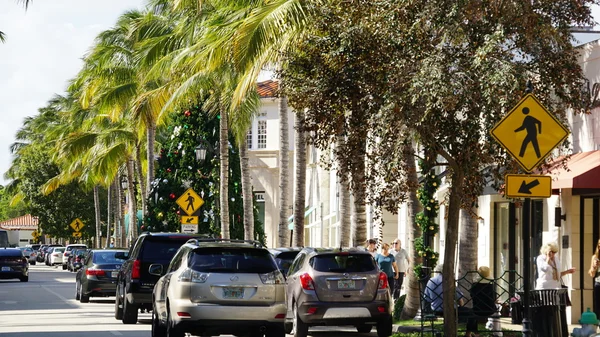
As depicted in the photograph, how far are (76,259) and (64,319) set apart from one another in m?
41.3

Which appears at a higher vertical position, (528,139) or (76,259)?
(528,139)

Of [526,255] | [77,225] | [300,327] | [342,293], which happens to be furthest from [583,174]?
[77,225]

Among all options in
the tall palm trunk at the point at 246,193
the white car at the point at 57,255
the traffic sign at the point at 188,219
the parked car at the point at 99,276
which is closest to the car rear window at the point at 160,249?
the parked car at the point at 99,276

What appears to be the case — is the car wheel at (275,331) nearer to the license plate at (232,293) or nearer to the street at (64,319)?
the license plate at (232,293)

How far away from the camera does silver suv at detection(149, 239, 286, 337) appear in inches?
667

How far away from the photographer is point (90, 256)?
32.0 metres

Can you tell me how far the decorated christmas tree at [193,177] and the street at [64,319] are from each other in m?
12.5

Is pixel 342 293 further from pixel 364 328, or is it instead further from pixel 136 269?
pixel 136 269

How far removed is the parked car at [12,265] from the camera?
48.5m

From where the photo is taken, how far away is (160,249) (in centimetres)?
2295

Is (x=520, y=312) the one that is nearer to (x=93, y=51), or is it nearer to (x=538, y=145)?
(x=538, y=145)

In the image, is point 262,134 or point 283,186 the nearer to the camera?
point 283,186

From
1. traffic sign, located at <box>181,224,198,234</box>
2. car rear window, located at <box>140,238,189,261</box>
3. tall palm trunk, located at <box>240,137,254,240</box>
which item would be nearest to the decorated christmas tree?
tall palm trunk, located at <box>240,137,254,240</box>

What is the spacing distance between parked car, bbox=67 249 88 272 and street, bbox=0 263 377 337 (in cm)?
A: 2615
